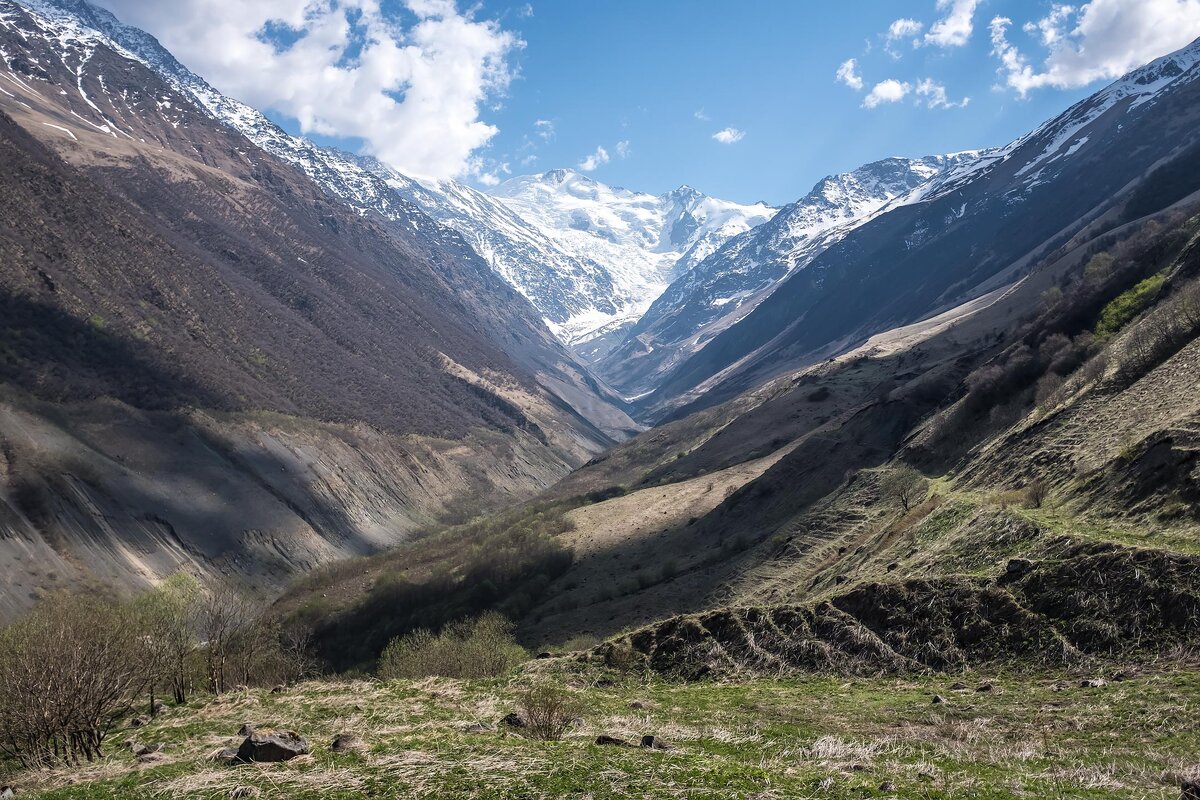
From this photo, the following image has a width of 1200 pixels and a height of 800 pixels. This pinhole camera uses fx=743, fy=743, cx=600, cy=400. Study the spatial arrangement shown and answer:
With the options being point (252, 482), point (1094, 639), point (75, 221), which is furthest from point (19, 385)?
point (1094, 639)

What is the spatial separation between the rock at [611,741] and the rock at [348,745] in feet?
21.4

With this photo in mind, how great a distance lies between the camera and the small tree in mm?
53344

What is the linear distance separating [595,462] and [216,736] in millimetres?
174364

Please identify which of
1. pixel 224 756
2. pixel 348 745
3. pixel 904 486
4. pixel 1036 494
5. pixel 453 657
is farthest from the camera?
pixel 904 486

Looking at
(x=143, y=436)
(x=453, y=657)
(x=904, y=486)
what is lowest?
(x=453, y=657)

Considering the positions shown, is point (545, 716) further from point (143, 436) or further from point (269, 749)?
point (143, 436)

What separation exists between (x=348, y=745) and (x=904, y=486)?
158ft

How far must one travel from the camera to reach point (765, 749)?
1961 cm

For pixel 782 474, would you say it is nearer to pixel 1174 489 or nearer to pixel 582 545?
pixel 582 545

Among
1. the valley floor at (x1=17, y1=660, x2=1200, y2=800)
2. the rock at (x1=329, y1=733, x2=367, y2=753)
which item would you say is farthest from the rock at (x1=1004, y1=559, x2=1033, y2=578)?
the rock at (x1=329, y1=733, x2=367, y2=753)

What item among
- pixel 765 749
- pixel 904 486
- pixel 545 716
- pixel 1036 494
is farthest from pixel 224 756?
pixel 904 486

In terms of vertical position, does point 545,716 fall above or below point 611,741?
above

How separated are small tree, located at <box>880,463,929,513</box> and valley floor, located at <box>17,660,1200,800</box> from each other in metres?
28.3

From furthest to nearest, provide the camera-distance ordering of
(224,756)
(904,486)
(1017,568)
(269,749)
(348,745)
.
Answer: (904,486) → (1017,568) → (348,745) → (224,756) → (269,749)
